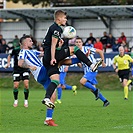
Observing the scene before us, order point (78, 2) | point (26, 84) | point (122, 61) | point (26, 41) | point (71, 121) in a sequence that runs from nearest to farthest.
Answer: point (71, 121) → point (26, 41) → point (26, 84) → point (122, 61) → point (78, 2)

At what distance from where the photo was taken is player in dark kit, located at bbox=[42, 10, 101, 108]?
1230cm

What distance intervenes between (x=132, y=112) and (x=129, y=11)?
2184cm

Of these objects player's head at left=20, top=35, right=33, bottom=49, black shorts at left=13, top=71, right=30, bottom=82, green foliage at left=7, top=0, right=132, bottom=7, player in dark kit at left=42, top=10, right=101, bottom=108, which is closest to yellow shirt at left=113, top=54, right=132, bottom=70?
black shorts at left=13, top=71, right=30, bottom=82

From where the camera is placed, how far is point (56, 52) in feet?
40.8

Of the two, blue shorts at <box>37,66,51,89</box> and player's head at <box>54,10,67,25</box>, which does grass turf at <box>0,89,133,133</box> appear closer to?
blue shorts at <box>37,66,51,89</box>

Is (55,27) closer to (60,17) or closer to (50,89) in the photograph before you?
(60,17)

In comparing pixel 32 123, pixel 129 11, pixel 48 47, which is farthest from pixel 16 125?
pixel 129 11

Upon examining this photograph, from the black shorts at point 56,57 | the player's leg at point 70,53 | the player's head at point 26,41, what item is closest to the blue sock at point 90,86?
the player's head at point 26,41

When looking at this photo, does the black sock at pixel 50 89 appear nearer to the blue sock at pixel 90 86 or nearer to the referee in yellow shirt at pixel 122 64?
the blue sock at pixel 90 86

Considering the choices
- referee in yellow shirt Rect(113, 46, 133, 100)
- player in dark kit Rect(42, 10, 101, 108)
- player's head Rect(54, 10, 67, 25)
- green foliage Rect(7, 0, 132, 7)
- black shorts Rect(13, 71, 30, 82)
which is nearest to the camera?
player in dark kit Rect(42, 10, 101, 108)

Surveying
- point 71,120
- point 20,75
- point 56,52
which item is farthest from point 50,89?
point 20,75

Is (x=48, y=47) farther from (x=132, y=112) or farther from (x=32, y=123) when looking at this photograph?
(x=132, y=112)

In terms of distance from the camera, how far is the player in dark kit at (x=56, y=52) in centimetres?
1230

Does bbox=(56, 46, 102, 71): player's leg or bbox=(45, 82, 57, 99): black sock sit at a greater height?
bbox=(56, 46, 102, 71): player's leg
